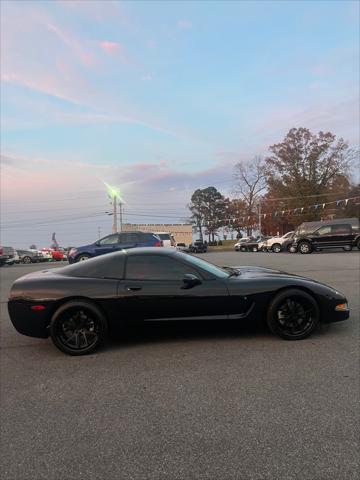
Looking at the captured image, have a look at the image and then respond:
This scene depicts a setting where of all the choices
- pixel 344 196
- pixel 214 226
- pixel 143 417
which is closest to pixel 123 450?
pixel 143 417

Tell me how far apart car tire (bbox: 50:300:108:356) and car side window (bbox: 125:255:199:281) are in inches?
24.4

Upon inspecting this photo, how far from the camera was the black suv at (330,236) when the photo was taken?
2530 centimetres

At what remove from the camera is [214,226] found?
100188 millimetres

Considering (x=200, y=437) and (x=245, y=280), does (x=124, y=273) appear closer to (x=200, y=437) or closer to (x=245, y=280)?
(x=245, y=280)

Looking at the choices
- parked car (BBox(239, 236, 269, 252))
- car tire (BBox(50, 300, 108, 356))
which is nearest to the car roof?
car tire (BBox(50, 300, 108, 356))

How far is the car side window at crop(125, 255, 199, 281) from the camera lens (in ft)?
16.2

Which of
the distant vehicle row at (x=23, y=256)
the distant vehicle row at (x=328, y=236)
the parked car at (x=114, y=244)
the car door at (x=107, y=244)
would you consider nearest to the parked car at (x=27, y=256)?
the distant vehicle row at (x=23, y=256)

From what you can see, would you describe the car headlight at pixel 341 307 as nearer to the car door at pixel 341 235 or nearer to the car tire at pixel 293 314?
the car tire at pixel 293 314

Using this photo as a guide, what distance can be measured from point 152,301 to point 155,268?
1.44 ft

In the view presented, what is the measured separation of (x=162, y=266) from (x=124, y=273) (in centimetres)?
48

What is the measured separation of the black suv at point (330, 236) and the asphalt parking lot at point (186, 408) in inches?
856

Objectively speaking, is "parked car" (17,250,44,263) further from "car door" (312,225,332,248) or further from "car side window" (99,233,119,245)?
"car door" (312,225,332,248)

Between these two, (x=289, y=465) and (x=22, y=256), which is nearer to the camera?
(x=289, y=465)

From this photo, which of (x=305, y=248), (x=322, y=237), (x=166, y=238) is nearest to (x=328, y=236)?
(x=322, y=237)
